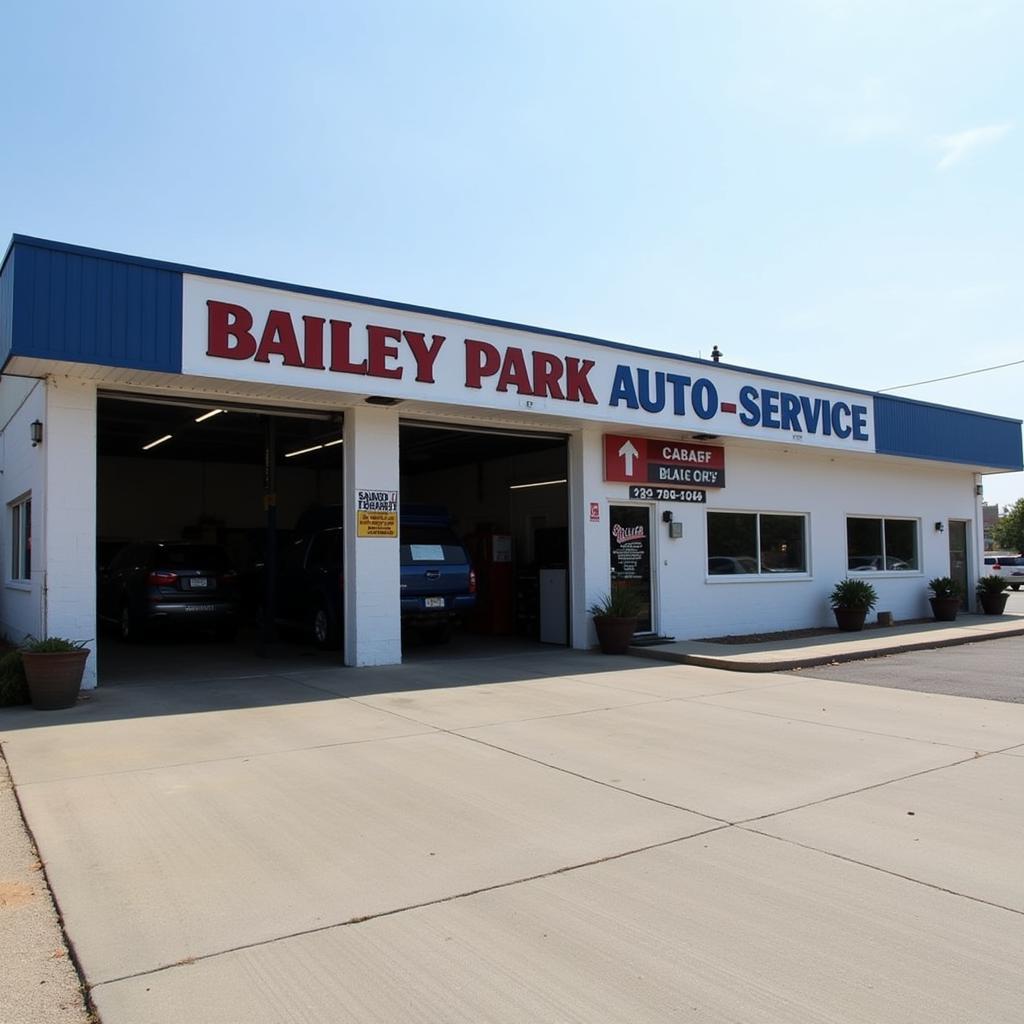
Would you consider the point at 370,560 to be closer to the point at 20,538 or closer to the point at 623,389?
the point at 623,389

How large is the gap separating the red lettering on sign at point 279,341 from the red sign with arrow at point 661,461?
228 inches

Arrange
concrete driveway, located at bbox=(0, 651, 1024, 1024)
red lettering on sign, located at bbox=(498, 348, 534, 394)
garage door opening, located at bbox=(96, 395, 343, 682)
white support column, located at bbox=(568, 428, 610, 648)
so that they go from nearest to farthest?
1. concrete driveway, located at bbox=(0, 651, 1024, 1024)
2. red lettering on sign, located at bbox=(498, 348, 534, 394)
3. garage door opening, located at bbox=(96, 395, 343, 682)
4. white support column, located at bbox=(568, 428, 610, 648)

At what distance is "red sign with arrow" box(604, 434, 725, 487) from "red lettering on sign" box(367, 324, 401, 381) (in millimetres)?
4448

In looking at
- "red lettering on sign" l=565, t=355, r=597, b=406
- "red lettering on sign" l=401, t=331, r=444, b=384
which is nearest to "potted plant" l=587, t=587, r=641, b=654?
"red lettering on sign" l=565, t=355, r=597, b=406

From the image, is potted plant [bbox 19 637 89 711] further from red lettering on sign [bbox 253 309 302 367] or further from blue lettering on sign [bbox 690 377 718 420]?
blue lettering on sign [bbox 690 377 718 420]

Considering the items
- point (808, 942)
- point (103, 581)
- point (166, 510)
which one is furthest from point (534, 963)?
point (166, 510)

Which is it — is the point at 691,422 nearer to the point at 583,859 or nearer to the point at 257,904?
the point at 583,859

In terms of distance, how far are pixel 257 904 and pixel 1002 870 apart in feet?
12.6

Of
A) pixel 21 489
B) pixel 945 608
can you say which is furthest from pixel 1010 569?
pixel 21 489

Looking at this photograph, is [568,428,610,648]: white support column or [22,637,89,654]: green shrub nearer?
[22,637,89,654]: green shrub

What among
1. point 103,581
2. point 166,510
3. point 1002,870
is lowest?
point 1002,870

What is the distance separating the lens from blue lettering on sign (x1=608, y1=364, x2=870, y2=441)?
46.4 feet

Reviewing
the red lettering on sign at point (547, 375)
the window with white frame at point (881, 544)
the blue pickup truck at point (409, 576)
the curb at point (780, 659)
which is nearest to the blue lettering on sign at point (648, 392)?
the red lettering on sign at point (547, 375)

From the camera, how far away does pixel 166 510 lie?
23297 millimetres
